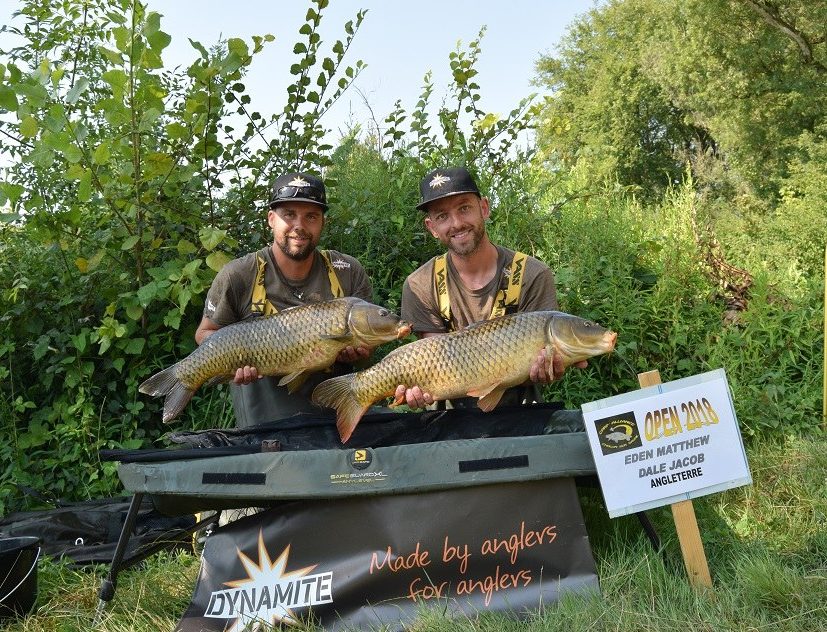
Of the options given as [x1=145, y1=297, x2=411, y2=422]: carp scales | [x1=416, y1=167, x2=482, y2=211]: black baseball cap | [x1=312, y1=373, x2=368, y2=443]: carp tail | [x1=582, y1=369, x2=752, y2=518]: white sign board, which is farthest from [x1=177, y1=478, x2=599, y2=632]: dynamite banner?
[x1=416, y1=167, x2=482, y2=211]: black baseball cap

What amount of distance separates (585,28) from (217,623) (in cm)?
2759

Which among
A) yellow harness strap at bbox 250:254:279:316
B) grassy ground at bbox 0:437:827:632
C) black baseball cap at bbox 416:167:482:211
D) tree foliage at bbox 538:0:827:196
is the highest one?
tree foliage at bbox 538:0:827:196

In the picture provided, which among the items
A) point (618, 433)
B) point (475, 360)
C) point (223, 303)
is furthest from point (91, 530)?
point (618, 433)

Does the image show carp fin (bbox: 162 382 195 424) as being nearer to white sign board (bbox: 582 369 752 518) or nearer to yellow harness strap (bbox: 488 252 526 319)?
yellow harness strap (bbox: 488 252 526 319)

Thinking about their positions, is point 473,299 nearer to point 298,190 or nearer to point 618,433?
Result: point 298,190

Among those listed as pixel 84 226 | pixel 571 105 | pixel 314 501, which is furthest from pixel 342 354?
pixel 571 105

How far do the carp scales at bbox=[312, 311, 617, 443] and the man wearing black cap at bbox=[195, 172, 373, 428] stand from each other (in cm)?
43

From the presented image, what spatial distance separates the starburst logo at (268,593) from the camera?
→ 6.47ft

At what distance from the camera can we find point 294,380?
8.52 ft

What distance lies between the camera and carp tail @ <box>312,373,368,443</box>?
2281 mm

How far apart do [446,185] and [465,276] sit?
0.32 metres

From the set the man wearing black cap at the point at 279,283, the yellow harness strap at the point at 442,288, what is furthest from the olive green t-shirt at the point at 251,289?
the yellow harness strap at the point at 442,288

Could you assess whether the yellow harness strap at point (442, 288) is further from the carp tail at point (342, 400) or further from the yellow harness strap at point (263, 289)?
the carp tail at point (342, 400)

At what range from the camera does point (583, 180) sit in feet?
16.1
